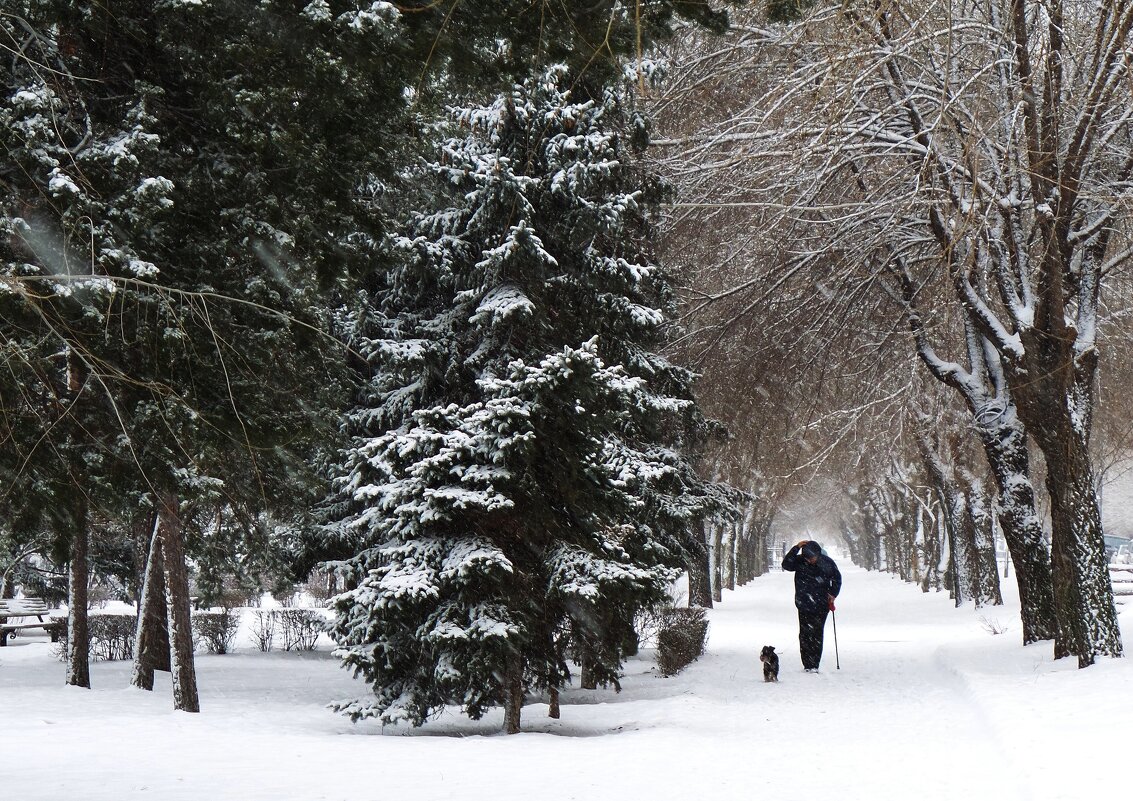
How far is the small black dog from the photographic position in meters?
12.8

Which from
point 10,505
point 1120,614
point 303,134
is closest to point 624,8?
point 303,134

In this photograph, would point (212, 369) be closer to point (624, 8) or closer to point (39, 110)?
point (39, 110)

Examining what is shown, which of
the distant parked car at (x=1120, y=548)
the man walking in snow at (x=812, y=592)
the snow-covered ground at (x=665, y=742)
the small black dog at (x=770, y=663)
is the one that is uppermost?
the distant parked car at (x=1120, y=548)

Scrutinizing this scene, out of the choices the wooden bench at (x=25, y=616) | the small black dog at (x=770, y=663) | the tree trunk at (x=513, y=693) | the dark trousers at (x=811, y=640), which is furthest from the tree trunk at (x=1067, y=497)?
the wooden bench at (x=25, y=616)

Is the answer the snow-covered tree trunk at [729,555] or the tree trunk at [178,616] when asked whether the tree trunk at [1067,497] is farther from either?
the snow-covered tree trunk at [729,555]

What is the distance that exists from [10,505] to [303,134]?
138 inches

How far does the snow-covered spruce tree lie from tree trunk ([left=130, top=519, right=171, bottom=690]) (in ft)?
9.61

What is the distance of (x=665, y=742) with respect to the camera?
28.2ft

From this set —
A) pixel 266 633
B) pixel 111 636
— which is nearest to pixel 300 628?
pixel 266 633

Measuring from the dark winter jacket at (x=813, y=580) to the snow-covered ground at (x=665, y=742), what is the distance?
0.98 metres

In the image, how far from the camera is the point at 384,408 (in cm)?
1443

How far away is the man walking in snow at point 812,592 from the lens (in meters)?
13.7

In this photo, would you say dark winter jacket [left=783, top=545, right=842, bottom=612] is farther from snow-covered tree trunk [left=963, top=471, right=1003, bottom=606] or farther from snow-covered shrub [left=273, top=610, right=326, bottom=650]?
snow-covered shrub [left=273, top=610, right=326, bottom=650]

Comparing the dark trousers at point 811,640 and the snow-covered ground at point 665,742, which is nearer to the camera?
the snow-covered ground at point 665,742
